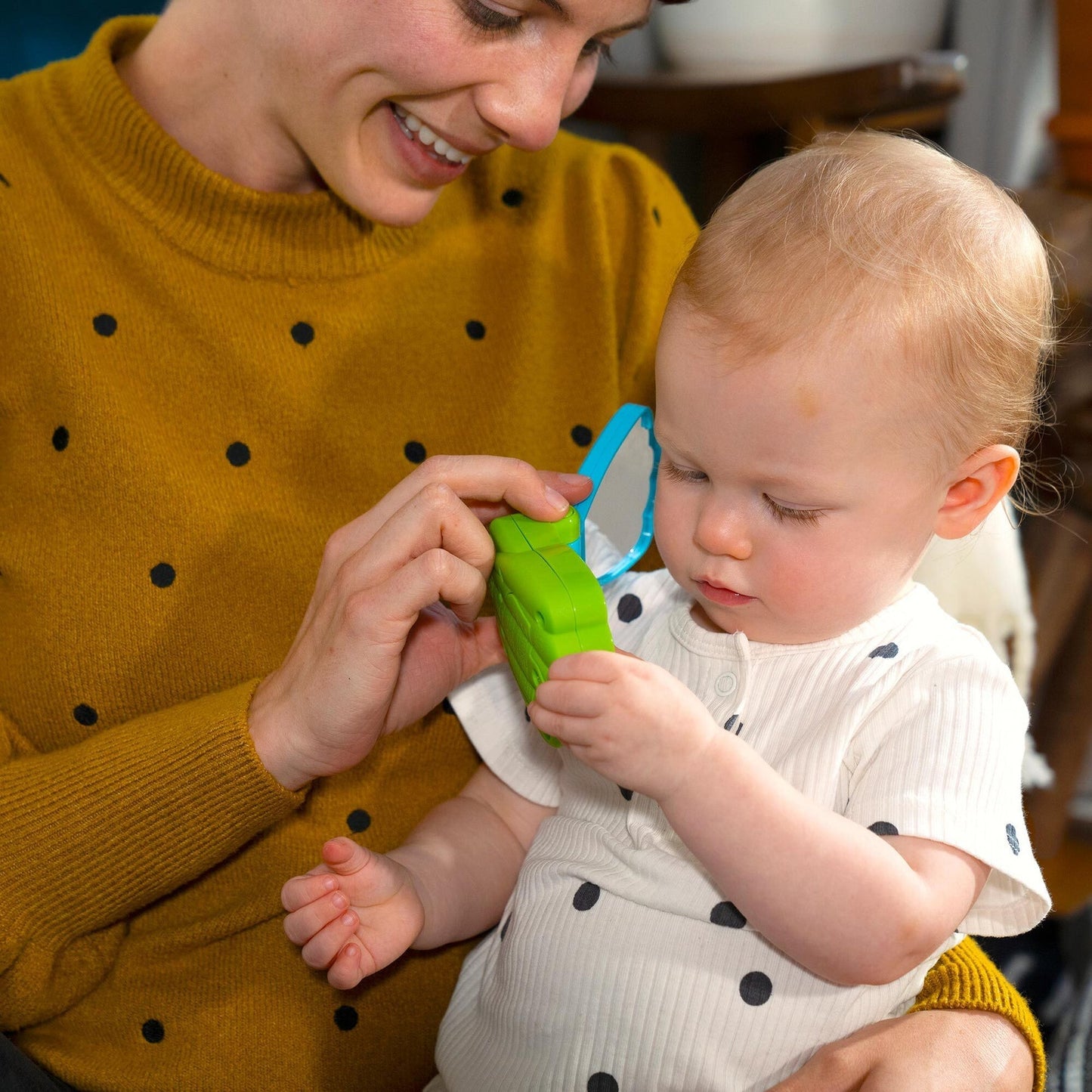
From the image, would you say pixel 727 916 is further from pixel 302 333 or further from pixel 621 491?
pixel 302 333

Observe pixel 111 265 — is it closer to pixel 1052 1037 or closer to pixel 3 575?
pixel 3 575

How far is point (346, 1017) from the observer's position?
41.3 inches

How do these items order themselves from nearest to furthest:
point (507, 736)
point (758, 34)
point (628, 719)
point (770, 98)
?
1. point (628, 719)
2. point (507, 736)
3. point (770, 98)
4. point (758, 34)

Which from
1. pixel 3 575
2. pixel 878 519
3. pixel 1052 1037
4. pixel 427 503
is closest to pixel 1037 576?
pixel 1052 1037

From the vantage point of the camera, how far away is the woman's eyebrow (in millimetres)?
979

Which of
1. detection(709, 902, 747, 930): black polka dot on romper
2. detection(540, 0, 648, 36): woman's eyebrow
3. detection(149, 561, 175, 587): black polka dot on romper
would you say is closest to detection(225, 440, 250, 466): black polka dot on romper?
detection(149, 561, 175, 587): black polka dot on romper

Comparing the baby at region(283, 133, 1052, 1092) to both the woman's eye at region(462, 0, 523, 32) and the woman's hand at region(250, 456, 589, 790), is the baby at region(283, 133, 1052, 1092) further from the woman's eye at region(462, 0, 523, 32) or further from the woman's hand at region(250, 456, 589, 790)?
Result: the woman's eye at region(462, 0, 523, 32)

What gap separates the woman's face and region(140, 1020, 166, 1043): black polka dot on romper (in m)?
0.70

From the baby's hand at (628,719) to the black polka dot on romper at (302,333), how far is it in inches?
19.0

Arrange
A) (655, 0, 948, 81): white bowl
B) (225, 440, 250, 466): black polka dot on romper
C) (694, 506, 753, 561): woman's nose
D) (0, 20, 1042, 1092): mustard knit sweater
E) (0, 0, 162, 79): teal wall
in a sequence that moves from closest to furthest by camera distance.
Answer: (694, 506, 753, 561): woman's nose, (0, 20, 1042, 1092): mustard knit sweater, (225, 440, 250, 466): black polka dot on romper, (0, 0, 162, 79): teal wall, (655, 0, 948, 81): white bowl

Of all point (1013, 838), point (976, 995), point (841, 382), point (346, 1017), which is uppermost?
point (841, 382)

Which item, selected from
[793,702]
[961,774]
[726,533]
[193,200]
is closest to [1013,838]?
[961,774]

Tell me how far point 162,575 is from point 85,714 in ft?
0.43

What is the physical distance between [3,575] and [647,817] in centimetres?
58
